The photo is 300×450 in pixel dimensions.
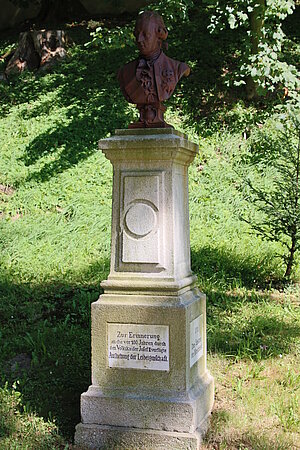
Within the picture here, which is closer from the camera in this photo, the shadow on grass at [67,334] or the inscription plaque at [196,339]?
the inscription plaque at [196,339]

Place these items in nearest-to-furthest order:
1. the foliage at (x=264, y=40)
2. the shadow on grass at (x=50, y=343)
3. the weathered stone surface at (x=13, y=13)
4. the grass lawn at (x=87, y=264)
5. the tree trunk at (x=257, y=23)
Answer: the grass lawn at (x=87, y=264)
the shadow on grass at (x=50, y=343)
the foliage at (x=264, y=40)
the tree trunk at (x=257, y=23)
the weathered stone surface at (x=13, y=13)

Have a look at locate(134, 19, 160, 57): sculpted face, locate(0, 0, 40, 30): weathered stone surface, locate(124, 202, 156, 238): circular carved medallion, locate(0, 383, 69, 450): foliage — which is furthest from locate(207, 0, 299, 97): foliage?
locate(0, 0, 40, 30): weathered stone surface

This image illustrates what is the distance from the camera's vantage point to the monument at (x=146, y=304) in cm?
377

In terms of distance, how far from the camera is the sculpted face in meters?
3.86

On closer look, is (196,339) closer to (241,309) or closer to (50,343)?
(50,343)

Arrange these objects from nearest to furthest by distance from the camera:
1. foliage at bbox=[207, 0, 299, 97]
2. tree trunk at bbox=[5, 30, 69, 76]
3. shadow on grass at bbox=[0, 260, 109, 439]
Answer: shadow on grass at bbox=[0, 260, 109, 439]
foliage at bbox=[207, 0, 299, 97]
tree trunk at bbox=[5, 30, 69, 76]

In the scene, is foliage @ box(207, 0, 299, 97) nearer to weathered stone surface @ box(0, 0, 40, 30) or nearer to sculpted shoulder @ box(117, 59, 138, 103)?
sculpted shoulder @ box(117, 59, 138, 103)

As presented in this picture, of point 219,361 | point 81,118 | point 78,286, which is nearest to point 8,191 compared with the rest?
point 81,118

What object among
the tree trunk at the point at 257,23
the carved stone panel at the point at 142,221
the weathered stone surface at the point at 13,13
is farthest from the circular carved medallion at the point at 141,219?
the weathered stone surface at the point at 13,13

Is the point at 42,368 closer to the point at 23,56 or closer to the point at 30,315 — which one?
the point at 30,315

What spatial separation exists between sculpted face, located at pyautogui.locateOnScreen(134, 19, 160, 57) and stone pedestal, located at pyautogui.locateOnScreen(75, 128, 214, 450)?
56cm

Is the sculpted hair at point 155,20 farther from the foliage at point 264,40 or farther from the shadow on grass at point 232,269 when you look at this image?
the foliage at point 264,40

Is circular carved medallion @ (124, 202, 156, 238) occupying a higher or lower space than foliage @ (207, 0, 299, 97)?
lower

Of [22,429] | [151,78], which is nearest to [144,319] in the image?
[22,429]
